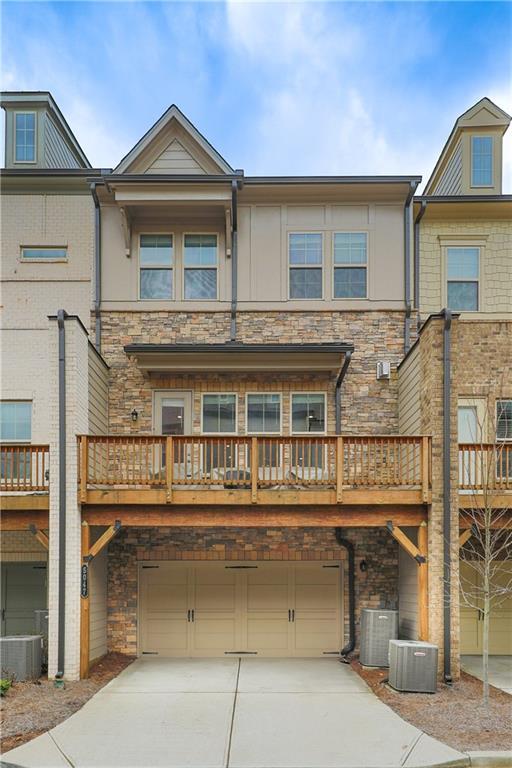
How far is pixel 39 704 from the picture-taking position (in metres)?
7.97

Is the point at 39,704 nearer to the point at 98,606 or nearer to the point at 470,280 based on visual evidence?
the point at 98,606

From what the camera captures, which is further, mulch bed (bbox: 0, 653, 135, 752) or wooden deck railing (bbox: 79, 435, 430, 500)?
wooden deck railing (bbox: 79, 435, 430, 500)

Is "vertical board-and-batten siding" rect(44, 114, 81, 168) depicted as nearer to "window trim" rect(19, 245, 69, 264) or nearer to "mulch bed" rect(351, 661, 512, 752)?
"window trim" rect(19, 245, 69, 264)

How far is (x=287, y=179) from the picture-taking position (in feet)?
40.2

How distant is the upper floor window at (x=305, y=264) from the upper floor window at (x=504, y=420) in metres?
4.17

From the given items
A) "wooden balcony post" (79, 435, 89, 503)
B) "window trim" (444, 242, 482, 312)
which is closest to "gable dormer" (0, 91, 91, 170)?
"wooden balcony post" (79, 435, 89, 503)

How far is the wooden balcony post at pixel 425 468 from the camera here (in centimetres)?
953

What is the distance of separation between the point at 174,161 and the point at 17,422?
6.25 m

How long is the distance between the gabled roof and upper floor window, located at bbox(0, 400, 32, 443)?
5.14 metres

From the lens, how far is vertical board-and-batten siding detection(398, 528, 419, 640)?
10109 mm

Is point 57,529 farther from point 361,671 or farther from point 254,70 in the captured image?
point 254,70

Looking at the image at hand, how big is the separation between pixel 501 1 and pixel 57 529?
11.0 m

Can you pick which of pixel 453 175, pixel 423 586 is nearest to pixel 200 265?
pixel 453 175

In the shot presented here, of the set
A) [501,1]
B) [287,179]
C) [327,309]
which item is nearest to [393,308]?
[327,309]
